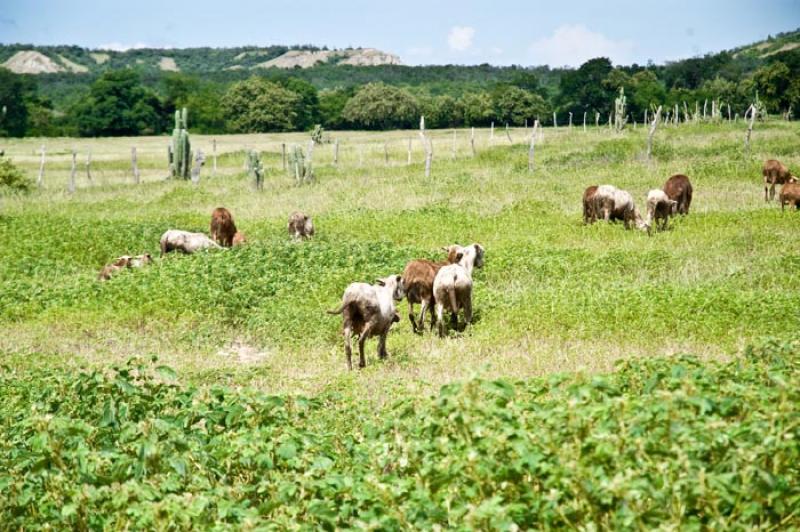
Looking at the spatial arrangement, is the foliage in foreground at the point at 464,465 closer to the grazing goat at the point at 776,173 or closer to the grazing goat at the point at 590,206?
the grazing goat at the point at 590,206

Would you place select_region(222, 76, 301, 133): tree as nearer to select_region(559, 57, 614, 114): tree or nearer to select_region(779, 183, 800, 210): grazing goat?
select_region(559, 57, 614, 114): tree

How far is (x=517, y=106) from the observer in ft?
346

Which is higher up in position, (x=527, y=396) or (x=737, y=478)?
(x=737, y=478)

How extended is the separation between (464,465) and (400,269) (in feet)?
40.1

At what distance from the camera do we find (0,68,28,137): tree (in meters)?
99.6

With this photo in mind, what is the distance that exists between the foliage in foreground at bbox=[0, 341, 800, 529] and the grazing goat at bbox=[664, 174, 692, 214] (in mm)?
19019

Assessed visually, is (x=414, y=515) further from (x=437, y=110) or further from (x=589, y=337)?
(x=437, y=110)

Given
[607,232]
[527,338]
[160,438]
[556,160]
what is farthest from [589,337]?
[556,160]

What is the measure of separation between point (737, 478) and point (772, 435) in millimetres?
340

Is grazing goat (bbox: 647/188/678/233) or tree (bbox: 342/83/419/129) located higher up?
tree (bbox: 342/83/419/129)

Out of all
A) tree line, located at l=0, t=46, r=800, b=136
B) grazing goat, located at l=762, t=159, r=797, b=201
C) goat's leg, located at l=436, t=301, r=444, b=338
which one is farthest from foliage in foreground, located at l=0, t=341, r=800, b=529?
tree line, located at l=0, t=46, r=800, b=136

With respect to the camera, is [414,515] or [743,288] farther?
[743,288]

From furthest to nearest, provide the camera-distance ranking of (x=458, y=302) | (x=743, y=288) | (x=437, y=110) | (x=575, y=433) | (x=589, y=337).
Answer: (x=437, y=110)
(x=743, y=288)
(x=458, y=302)
(x=589, y=337)
(x=575, y=433)

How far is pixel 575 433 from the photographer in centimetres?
562
